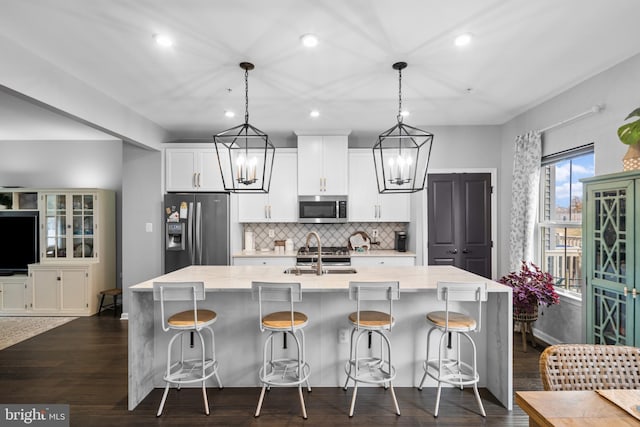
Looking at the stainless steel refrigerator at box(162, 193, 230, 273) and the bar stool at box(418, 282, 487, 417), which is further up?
the stainless steel refrigerator at box(162, 193, 230, 273)

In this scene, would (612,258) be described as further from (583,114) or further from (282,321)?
(282,321)

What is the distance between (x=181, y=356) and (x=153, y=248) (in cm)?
239

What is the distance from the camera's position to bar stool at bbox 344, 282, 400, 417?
2.33m

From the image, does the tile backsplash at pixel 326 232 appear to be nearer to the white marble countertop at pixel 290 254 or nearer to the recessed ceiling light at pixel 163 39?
the white marble countertop at pixel 290 254

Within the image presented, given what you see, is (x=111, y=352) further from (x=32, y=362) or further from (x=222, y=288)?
(x=222, y=288)

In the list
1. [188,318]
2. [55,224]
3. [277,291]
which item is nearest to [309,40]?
[277,291]

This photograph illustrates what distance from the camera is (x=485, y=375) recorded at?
277cm

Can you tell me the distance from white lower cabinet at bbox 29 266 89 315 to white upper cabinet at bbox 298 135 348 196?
11.6 feet

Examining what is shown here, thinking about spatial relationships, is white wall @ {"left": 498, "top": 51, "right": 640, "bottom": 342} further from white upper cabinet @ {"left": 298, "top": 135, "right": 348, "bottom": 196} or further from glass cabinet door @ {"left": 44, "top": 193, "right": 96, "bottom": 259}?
glass cabinet door @ {"left": 44, "top": 193, "right": 96, "bottom": 259}

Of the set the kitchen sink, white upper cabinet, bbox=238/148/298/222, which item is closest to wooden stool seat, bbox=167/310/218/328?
the kitchen sink

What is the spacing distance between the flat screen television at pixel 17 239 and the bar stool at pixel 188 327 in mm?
3920

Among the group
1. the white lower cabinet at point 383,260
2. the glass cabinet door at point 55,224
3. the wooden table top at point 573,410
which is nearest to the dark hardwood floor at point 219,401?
the wooden table top at point 573,410

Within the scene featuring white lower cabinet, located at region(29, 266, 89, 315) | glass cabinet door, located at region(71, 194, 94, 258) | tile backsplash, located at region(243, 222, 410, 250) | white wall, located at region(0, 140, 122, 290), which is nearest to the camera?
white lower cabinet, located at region(29, 266, 89, 315)

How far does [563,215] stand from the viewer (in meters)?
3.76
